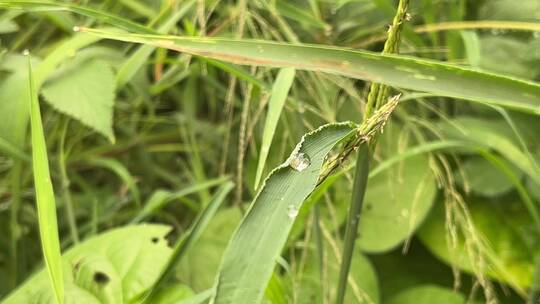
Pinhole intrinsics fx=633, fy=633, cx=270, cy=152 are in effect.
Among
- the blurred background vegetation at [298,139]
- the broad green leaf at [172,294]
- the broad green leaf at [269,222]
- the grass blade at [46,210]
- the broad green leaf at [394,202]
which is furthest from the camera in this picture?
the broad green leaf at [394,202]

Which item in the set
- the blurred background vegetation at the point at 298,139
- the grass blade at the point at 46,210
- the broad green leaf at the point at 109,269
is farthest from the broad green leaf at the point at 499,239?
the grass blade at the point at 46,210

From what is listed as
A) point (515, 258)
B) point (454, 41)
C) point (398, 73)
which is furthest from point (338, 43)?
point (398, 73)

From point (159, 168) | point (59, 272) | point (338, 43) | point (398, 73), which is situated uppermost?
point (338, 43)

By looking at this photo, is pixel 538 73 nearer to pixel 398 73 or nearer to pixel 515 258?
pixel 515 258

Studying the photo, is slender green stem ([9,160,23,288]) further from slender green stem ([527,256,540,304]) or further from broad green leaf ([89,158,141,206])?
slender green stem ([527,256,540,304])

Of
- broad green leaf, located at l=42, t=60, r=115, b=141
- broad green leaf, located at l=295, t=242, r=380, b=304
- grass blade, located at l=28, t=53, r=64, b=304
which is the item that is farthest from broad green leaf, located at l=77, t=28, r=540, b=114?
broad green leaf, located at l=295, t=242, r=380, b=304

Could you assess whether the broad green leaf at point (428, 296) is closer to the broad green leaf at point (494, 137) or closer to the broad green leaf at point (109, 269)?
the broad green leaf at point (494, 137)

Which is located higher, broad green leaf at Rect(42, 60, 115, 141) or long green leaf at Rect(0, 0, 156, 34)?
long green leaf at Rect(0, 0, 156, 34)
